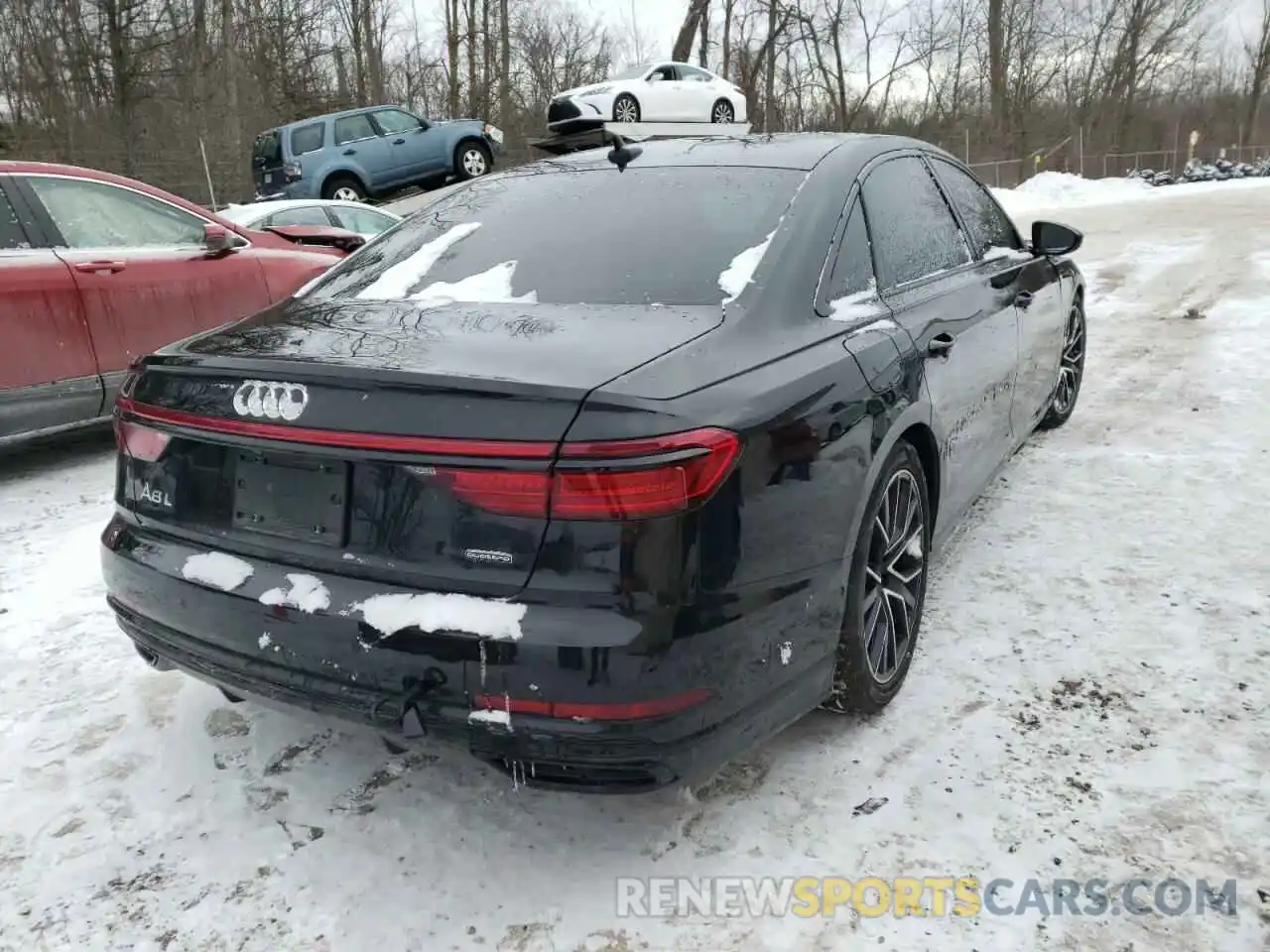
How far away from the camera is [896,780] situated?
7.96 feet

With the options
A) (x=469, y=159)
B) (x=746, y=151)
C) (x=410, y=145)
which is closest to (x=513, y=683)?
(x=746, y=151)

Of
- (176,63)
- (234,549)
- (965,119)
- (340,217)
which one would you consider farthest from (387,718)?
(965,119)

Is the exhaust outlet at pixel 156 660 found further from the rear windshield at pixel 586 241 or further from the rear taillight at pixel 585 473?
the rear windshield at pixel 586 241

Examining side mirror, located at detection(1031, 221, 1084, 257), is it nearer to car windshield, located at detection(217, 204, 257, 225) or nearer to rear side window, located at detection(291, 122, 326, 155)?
car windshield, located at detection(217, 204, 257, 225)

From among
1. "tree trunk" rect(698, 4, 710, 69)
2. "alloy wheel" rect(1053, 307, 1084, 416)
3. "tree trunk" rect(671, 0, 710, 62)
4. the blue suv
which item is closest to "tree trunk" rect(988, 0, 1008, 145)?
"tree trunk" rect(698, 4, 710, 69)

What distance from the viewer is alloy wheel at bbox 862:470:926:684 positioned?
2580 millimetres

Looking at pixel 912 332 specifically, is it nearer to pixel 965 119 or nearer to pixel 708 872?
pixel 708 872

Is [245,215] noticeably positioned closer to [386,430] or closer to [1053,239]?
[1053,239]

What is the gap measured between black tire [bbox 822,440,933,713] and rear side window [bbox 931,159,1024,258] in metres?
1.38

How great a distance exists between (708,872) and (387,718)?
815 millimetres

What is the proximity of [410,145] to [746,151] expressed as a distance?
13.8m

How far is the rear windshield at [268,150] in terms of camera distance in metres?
14.7

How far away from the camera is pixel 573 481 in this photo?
177 centimetres

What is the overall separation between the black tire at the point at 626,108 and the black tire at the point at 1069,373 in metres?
12.5
